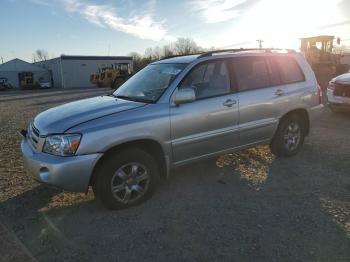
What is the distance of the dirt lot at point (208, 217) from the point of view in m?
3.28

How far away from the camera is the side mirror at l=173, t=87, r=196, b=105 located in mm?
4254

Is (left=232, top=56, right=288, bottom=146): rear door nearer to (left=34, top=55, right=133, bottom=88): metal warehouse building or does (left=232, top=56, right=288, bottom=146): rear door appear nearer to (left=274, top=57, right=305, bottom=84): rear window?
(left=274, top=57, right=305, bottom=84): rear window

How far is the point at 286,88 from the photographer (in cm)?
563

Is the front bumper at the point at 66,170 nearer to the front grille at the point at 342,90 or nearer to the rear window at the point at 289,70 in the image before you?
the rear window at the point at 289,70

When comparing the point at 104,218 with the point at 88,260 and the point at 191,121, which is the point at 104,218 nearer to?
the point at 88,260

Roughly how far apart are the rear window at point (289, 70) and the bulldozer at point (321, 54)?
1544cm

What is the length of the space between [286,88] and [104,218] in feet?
11.5

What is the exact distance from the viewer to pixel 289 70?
583cm

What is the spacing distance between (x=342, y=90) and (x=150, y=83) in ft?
20.6

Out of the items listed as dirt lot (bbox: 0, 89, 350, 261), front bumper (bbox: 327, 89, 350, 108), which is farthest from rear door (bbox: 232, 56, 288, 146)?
front bumper (bbox: 327, 89, 350, 108)

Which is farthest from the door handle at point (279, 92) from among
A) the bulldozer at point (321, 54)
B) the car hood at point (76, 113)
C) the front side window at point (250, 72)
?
the bulldozer at point (321, 54)

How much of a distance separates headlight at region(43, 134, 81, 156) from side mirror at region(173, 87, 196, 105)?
1270 millimetres

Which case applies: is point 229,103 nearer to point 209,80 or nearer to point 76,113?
point 209,80

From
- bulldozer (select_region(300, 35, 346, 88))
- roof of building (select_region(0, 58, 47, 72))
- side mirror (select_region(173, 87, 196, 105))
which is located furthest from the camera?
roof of building (select_region(0, 58, 47, 72))
